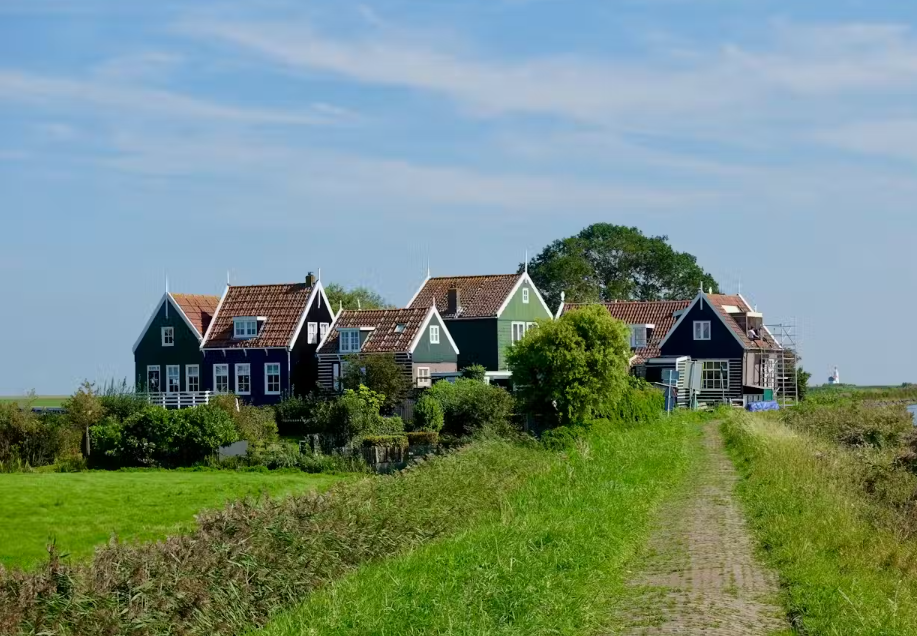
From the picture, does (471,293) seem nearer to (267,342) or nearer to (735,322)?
(267,342)

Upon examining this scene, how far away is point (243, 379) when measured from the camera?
58750mm

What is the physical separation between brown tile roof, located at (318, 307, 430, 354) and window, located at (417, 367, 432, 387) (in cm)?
158

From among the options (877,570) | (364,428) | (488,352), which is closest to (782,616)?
(877,570)

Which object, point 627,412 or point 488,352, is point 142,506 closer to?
point 627,412

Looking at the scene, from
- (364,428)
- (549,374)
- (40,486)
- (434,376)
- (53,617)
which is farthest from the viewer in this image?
(434,376)

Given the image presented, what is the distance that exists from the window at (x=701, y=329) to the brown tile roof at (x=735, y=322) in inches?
39.8

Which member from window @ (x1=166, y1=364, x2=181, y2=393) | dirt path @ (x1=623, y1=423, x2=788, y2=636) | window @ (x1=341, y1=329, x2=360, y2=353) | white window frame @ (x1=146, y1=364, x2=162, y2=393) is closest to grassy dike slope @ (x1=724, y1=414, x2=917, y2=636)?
dirt path @ (x1=623, y1=423, x2=788, y2=636)

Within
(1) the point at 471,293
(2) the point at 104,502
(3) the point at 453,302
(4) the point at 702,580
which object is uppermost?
(1) the point at 471,293

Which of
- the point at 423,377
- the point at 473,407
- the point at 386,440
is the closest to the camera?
the point at 386,440

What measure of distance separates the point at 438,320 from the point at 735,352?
16.5 m

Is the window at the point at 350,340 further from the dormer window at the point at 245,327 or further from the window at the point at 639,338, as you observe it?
the window at the point at 639,338

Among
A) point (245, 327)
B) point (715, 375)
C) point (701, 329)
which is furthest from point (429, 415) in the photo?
point (715, 375)

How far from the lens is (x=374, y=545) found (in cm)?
1672

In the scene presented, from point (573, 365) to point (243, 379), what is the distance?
85.9ft
